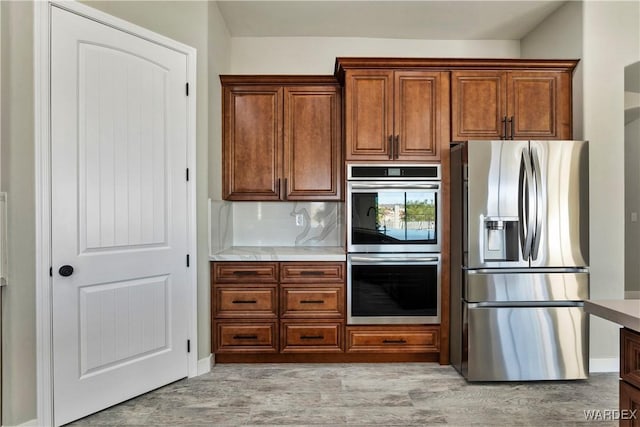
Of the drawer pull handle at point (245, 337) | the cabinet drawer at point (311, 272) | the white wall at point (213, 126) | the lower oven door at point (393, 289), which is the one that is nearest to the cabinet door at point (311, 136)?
the white wall at point (213, 126)

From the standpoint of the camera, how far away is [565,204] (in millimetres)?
2959

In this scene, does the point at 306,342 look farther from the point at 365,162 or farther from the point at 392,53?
the point at 392,53

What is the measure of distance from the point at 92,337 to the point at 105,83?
158cm

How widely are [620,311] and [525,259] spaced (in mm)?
1633

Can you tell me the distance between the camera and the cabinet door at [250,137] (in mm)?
3660

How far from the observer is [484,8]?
345 centimetres

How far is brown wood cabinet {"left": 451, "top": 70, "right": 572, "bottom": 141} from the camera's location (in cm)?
A: 324

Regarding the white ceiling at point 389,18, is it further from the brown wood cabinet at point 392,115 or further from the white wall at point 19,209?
the white wall at point 19,209

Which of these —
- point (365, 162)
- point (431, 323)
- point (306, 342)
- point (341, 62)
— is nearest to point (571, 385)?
point (431, 323)

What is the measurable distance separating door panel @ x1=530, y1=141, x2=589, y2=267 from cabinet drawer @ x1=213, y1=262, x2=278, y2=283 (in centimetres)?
201

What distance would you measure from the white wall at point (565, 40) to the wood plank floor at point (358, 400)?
1.99 meters

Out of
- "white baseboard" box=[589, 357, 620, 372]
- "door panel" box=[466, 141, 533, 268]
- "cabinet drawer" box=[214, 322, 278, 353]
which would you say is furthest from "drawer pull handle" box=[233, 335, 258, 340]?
"white baseboard" box=[589, 357, 620, 372]

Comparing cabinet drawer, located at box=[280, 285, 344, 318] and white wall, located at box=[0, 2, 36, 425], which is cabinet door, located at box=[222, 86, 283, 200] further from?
white wall, located at box=[0, 2, 36, 425]

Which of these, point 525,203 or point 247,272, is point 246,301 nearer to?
point 247,272
